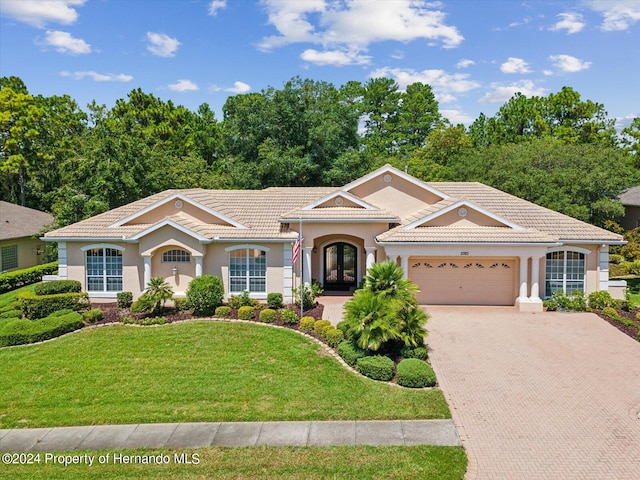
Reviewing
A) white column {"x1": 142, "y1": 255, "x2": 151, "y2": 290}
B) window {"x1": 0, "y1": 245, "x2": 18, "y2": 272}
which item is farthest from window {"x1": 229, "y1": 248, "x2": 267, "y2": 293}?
window {"x1": 0, "y1": 245, "x2": 18, "y2": 272}

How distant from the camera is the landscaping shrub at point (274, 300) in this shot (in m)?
20.4

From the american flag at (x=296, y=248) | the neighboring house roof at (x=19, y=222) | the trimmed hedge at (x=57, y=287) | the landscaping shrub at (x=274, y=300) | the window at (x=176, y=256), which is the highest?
the neighboring house roof at (x=19, y=222)

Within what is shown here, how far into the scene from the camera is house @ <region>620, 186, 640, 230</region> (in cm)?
3653

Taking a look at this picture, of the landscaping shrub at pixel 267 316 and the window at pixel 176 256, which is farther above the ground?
the window at pixel 176 256

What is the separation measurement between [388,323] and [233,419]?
17.1ft

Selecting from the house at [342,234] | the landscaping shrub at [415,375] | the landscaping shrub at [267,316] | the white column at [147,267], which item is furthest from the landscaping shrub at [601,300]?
the white column at [147,267]

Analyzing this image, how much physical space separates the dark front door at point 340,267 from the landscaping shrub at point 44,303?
11469 millimetres

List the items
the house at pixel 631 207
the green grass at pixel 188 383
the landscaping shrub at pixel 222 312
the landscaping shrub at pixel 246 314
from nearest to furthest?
the green grass at pixel 188 383 → the landscaping shrub at pixel 246 314 → the landscaping shrub at pixel 222 312 → the house at pixel 631 207

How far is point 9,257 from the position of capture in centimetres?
3016

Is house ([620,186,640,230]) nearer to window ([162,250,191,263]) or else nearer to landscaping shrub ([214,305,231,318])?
landscaping shrub ([214,305,231,318])

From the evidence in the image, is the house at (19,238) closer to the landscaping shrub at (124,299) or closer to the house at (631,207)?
the landscaping shrub at (124,299)

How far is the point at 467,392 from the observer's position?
12.6 metres

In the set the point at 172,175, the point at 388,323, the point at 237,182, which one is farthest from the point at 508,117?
the point at 388,323

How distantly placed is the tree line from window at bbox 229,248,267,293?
11735mm
